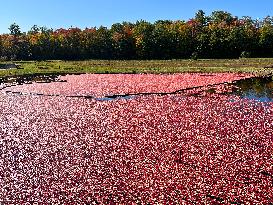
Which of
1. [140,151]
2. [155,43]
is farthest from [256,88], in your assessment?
[155,43]

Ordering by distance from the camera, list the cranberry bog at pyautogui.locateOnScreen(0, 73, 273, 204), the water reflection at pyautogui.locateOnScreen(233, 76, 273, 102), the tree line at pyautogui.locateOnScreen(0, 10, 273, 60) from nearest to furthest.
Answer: the cranberry bog at pyautogui.locateOnScreen(0, 73, 273, 204) < the water reflection at pyautogui.locateOnScreen(233, 76, 273, 102) < the tree line at pyautogui.locateOnScreen(0, 10, 273, 60)

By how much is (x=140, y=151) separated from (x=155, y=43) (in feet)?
272

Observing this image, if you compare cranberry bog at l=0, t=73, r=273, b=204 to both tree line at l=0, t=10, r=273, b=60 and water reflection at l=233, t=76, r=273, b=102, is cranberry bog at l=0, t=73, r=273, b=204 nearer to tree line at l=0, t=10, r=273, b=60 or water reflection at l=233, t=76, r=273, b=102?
water reflection at l=233, t=76, r=273, b=102

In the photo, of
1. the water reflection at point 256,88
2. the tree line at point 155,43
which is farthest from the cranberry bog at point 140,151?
the tree line at point 155,43

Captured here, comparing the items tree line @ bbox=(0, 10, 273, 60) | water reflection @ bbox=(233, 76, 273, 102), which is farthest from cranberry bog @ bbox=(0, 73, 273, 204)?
tree line @ bbox=(0, 10, 273, 60)

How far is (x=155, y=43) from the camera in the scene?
97.0m

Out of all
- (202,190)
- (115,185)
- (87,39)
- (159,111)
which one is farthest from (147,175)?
(87,39)

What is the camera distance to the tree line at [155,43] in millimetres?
90375

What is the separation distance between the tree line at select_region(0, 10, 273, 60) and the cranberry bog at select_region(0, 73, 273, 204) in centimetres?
5906

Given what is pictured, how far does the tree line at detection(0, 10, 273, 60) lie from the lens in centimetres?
9038

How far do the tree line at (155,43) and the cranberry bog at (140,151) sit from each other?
59.1 metres

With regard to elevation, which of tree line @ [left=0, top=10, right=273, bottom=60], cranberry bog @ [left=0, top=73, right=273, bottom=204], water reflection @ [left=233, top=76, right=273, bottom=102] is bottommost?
cranberry bog @ [left=0, top=73, right=273, bottom=204]

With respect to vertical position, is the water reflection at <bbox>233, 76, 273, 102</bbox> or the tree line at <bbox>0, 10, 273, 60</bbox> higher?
the tree line at <bbox>0, 10, 273, 60</bbox>

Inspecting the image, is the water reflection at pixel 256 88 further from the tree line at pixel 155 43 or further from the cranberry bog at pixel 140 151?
the tree line at pixel 155 43
